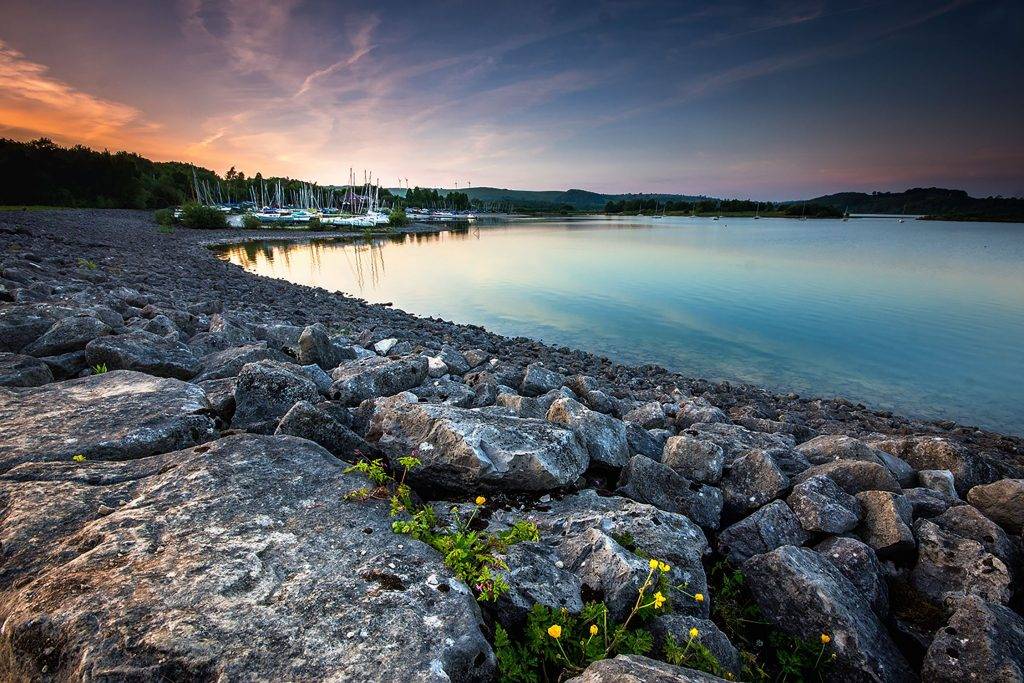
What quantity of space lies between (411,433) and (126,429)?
9.82ft

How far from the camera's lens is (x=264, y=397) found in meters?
5.55

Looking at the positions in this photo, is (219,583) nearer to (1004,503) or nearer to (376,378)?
(376,378)

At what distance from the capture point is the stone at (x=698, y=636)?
333 cm

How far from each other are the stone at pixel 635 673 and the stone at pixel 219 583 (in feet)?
2.07

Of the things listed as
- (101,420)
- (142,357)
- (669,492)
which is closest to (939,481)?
(669,492)

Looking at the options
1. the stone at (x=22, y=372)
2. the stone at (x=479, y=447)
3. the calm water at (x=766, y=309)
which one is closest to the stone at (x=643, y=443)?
the stone at (x=479, y=447)

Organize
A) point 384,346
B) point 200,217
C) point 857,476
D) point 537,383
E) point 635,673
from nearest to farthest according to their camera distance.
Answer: point 635,673, point 857,476, point 537,383, point 384,346, point 200,217

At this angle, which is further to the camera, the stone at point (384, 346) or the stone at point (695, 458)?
the stone at point (384, 346)

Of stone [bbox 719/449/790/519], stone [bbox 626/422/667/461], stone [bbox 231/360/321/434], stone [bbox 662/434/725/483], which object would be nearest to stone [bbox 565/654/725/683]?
stone [bbox 719/449/790/519]

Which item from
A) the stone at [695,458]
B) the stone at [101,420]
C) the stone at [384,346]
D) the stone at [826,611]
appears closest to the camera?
the stone at [826,611]

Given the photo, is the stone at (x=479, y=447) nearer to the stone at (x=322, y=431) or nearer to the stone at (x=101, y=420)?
the stone at (x=322, y=431)

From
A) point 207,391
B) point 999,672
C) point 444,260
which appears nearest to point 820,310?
point 999,672

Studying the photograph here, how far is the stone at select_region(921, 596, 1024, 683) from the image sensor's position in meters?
3.46

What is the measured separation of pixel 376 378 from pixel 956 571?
26.1 ft
